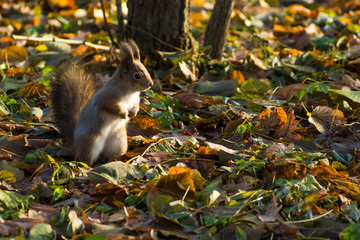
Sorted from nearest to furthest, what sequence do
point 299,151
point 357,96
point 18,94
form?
point 299,151 → point 357,96 → point 18,94

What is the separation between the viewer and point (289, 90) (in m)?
3.78

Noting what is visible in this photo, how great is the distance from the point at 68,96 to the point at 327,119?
5.80ft

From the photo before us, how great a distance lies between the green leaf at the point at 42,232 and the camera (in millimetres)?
2021

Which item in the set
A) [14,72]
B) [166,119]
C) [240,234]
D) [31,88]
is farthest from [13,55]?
[240,234]

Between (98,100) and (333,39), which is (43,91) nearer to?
(98,100)

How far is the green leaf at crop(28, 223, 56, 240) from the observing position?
2021mm

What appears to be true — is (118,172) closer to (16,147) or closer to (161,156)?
(161,156)

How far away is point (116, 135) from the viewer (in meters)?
3.01

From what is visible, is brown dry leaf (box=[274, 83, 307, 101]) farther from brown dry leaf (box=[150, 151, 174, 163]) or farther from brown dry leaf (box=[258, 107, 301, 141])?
brown dry leaf (box=[150, 151, 174, 163])

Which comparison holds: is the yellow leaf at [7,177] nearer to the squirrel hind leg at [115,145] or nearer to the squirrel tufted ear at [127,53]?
the squirrel hind leg at [115,145]

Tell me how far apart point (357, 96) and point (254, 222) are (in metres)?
1.71

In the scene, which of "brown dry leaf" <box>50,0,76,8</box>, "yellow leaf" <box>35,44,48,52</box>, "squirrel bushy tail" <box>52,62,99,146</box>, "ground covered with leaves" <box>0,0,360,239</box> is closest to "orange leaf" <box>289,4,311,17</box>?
"ground covered with leaves" <box>0,0,360,239</box>

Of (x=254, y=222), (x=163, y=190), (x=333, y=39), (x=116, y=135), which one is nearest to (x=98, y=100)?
(x=116, y=135)

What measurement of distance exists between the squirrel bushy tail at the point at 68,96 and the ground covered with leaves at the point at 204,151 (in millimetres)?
156
